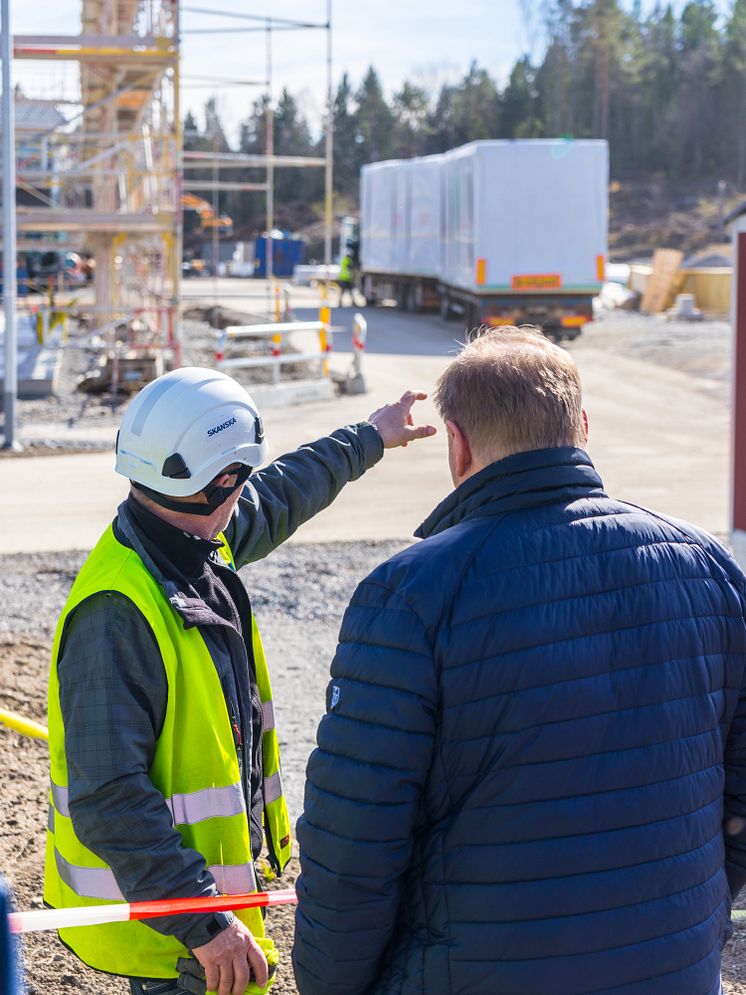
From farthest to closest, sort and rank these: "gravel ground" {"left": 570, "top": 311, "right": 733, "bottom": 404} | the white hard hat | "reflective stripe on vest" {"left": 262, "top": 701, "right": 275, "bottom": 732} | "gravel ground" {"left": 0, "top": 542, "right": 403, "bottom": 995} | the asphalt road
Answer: "gravel ground" {"left": 570, "top": 311, "right": 733, "bottom": 404}
the asphalt road
"gravel ground" {"left": 0, "top": 542, "right": 403, "bottom": 995}
"reflective stripe on vest" {"left": 262, "top": 701, "right": 275, "bottom": 732}
the white hard hat

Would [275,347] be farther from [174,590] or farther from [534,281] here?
[174,590]

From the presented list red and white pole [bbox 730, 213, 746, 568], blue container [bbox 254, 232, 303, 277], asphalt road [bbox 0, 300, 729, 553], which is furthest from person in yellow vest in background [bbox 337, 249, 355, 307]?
red and white pole [bbox 730, 213, 746, 568]

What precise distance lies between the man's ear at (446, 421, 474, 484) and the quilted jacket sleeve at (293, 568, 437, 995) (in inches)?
11.1

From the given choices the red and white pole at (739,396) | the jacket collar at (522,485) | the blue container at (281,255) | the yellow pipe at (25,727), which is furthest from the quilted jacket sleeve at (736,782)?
the blue container at (281,255)

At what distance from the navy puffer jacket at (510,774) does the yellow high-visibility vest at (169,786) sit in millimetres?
410

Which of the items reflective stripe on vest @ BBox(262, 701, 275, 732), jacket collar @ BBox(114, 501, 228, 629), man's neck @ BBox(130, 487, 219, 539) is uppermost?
man's neck @ BBox(130, 487, 219, 539)

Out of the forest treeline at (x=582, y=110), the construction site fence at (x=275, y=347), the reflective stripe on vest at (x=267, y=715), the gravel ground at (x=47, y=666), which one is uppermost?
the forest treeline at (x=582, y=110)

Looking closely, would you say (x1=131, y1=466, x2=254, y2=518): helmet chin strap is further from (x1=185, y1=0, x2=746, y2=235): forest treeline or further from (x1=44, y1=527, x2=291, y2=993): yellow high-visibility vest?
(x1=185, y1=0, x2=746, y2=235): forest treeline

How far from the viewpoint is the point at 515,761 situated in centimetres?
191

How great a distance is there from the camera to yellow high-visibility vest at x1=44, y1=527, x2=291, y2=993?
231 centimetres

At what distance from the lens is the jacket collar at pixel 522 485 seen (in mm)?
2006

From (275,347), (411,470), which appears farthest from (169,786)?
(275,347)

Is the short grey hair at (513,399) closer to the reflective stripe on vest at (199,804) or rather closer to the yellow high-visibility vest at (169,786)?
the yellow high-visibility vest at (169,786)

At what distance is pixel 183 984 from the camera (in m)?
2.38
